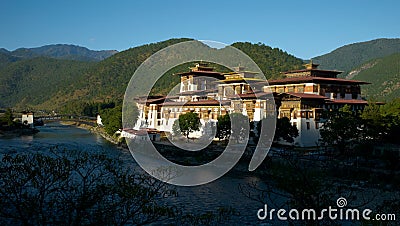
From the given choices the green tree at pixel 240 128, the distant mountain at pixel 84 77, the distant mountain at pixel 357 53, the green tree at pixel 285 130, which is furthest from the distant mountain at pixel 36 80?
→ the green tree at pixel 285 130

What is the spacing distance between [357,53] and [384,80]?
2997 inches

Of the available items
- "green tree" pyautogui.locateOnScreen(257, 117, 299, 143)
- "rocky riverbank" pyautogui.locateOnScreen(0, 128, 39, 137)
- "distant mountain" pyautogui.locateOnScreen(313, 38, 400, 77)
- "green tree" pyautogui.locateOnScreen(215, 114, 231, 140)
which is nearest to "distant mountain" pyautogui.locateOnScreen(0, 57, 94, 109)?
"rocky riverbank" pyautogui.locateOnScreen(0, 128, 39, 137)

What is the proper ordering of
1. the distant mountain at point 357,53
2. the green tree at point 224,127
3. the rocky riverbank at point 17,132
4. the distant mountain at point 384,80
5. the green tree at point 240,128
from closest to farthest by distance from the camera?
1. the green tree at point 240,128
2. the green tree at point 224,127
3. the rocky riverbank at point 17,132
4. the distant mountain at point 384,80
5. the distant mountain at point 357,53

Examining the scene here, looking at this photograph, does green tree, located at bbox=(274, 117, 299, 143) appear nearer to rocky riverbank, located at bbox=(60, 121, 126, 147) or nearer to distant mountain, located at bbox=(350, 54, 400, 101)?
rocky riverbank, located at bbox=(60, 121, 126, 147)

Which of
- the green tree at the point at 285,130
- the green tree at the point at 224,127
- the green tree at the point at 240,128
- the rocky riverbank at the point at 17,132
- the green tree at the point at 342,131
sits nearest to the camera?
the green tree at the point at 342,131

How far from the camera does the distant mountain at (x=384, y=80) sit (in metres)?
67.5

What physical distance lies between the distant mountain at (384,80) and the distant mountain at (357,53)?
54033 millimetres

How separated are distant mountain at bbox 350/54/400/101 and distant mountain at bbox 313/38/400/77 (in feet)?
177

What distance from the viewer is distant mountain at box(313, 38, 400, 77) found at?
136500 mm

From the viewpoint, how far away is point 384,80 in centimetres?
7219

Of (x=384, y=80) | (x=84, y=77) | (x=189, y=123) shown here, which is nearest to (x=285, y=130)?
(x=189, y=123)

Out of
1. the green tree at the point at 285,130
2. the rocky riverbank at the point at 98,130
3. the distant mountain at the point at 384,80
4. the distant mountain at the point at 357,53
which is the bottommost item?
the rocky riverbank at the point at 98,130

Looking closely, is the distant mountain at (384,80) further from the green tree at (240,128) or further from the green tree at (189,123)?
the green tree at (240,128)

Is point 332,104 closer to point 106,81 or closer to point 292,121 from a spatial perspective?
point 292,121
